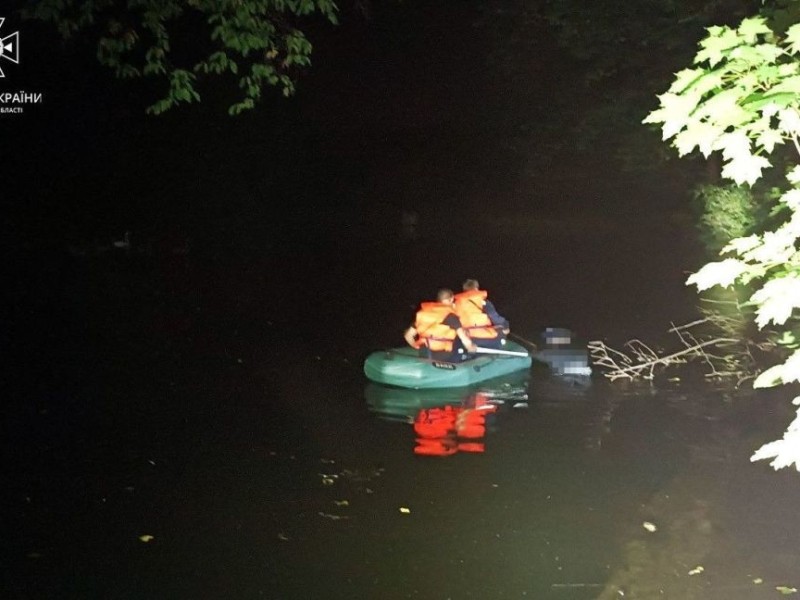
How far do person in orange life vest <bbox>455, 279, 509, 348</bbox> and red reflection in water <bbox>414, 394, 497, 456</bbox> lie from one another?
1.29m

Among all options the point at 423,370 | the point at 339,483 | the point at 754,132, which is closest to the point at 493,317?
the point at 423,370

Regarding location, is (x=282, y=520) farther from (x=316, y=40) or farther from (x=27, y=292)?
(x=316, y=40)

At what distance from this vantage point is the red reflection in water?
9453 mm

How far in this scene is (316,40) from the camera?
36438 mm

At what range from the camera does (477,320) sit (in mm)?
12711

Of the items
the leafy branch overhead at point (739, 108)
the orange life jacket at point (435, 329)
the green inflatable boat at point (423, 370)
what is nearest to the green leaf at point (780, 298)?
the leafy branch overhead at point (739, 108)

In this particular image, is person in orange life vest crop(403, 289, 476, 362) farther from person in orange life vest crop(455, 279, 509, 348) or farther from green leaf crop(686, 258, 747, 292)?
green leaf crop(686, 258, 747, 292)

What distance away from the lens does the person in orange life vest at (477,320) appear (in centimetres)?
1264

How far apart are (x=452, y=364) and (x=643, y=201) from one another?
105 ft

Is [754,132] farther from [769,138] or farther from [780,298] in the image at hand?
[780,298]

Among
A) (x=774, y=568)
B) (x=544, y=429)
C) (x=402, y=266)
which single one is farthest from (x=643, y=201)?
(x=774, y=568)

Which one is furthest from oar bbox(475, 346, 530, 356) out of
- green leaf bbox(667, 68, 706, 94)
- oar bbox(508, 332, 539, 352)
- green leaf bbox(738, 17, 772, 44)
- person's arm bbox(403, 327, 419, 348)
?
green leaf bbox(738, 17, 772, 44)

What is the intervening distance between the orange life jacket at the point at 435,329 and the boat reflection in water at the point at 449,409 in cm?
69

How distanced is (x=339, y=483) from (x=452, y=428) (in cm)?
210
